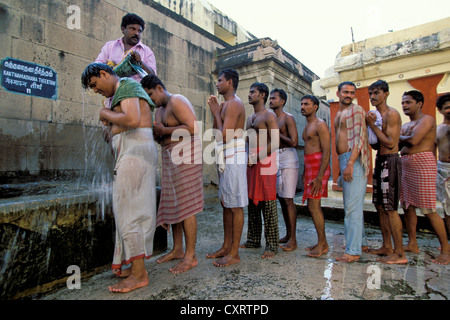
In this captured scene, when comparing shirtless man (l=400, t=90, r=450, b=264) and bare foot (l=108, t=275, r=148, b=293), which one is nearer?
bare foot (l=108, t=275, r=148, b=293)

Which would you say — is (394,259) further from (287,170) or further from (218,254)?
(218,254)

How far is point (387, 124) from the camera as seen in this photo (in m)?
2.90

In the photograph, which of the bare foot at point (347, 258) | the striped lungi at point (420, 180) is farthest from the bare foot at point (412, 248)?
the bare foot at point (347, 258)

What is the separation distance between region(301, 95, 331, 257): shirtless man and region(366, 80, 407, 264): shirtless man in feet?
1.73

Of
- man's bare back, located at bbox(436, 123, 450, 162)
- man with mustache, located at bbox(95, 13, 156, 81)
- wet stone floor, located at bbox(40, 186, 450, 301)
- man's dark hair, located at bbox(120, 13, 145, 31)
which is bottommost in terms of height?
wet stone floor, located at bbox(40, 186, 450, 301)

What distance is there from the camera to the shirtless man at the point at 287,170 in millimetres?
3184

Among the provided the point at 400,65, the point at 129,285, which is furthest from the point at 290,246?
the point at 400,65

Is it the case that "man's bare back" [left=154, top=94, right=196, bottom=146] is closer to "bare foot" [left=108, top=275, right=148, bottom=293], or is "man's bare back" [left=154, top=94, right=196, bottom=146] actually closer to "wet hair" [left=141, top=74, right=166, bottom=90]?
"wet hair" [left=141, top=74, right=166, bottom=90]

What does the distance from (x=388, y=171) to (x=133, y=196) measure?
266 centimetres

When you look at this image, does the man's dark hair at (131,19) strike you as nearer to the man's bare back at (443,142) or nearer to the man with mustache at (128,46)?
the man with mustache at (128,46)

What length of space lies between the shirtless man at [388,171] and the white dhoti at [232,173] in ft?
4.96

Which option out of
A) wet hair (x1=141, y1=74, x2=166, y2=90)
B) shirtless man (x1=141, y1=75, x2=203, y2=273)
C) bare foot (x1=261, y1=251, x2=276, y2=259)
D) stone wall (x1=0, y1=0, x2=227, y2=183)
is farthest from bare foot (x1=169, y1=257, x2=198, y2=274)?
stone wall (x1=0, y1=0, x2=227, y2=183)

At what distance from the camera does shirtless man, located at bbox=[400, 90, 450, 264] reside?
286 centimetres

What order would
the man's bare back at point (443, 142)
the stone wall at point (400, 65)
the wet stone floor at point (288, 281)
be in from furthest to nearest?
the stone wall at point (400, 65) < the man's bare back at point (443, 142) < the wet stone floor at point (288, 281)
